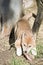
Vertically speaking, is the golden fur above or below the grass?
above

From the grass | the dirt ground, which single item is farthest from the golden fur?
the dirt ground

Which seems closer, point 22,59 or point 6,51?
point 22,59

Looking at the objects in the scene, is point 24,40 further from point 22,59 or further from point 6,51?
point 6,51

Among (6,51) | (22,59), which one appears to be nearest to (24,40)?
(22,59)

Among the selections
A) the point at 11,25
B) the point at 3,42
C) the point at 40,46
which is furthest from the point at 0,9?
the point at 40,46

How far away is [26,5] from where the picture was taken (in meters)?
7.64

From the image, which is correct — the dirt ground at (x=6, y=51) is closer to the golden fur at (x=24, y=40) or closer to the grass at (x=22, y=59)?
the grass at (x=22, y=59)

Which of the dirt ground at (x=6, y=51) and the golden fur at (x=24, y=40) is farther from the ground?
the golden fur at (x=24, y=40)

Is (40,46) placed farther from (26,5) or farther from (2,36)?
(26,5)

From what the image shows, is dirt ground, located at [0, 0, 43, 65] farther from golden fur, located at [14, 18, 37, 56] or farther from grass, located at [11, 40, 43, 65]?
golden fur, located at [14, 18, 37, 56]

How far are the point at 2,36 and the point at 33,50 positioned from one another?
1058mm

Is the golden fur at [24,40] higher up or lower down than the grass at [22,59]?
higher up

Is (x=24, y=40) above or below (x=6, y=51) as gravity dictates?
above

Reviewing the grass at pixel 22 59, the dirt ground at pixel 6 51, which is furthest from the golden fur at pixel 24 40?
the dirt ground at pixel 6 51
